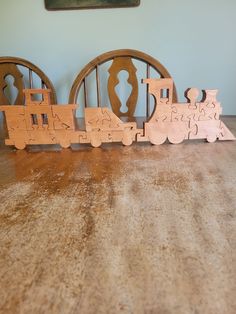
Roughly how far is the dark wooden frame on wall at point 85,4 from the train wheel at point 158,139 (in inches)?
28.4

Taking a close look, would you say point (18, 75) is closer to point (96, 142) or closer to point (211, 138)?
point (96, 142)

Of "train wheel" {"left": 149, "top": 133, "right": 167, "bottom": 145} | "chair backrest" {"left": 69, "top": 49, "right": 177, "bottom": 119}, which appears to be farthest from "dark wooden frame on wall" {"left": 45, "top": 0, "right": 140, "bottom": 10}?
→ "train wheel" {"left": 149, "top": 133, "right": 167, "bottom": 145}

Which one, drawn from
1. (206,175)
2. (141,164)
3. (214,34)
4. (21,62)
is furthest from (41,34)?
(206,175)

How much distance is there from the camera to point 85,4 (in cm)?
119

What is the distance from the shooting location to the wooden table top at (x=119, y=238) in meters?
0.26

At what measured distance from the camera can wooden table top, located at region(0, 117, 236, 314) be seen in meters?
0.26

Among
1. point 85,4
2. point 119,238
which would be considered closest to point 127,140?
point 119,238

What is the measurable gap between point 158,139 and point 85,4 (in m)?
0.79

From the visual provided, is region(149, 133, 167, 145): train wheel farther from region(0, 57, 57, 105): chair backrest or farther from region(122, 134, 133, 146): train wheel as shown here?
region(0, 57, 57, 105): chair backrest

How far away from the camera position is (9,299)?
259 millimetres

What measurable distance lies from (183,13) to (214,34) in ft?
0.57

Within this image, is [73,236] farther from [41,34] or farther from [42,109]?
[41,34]

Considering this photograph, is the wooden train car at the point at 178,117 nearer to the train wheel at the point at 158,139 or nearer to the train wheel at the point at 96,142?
the train wheel at the point at 158,139

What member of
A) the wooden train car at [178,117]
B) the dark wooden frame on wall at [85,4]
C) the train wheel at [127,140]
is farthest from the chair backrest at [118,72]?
the dark wooden frame on wall at [85,4]
